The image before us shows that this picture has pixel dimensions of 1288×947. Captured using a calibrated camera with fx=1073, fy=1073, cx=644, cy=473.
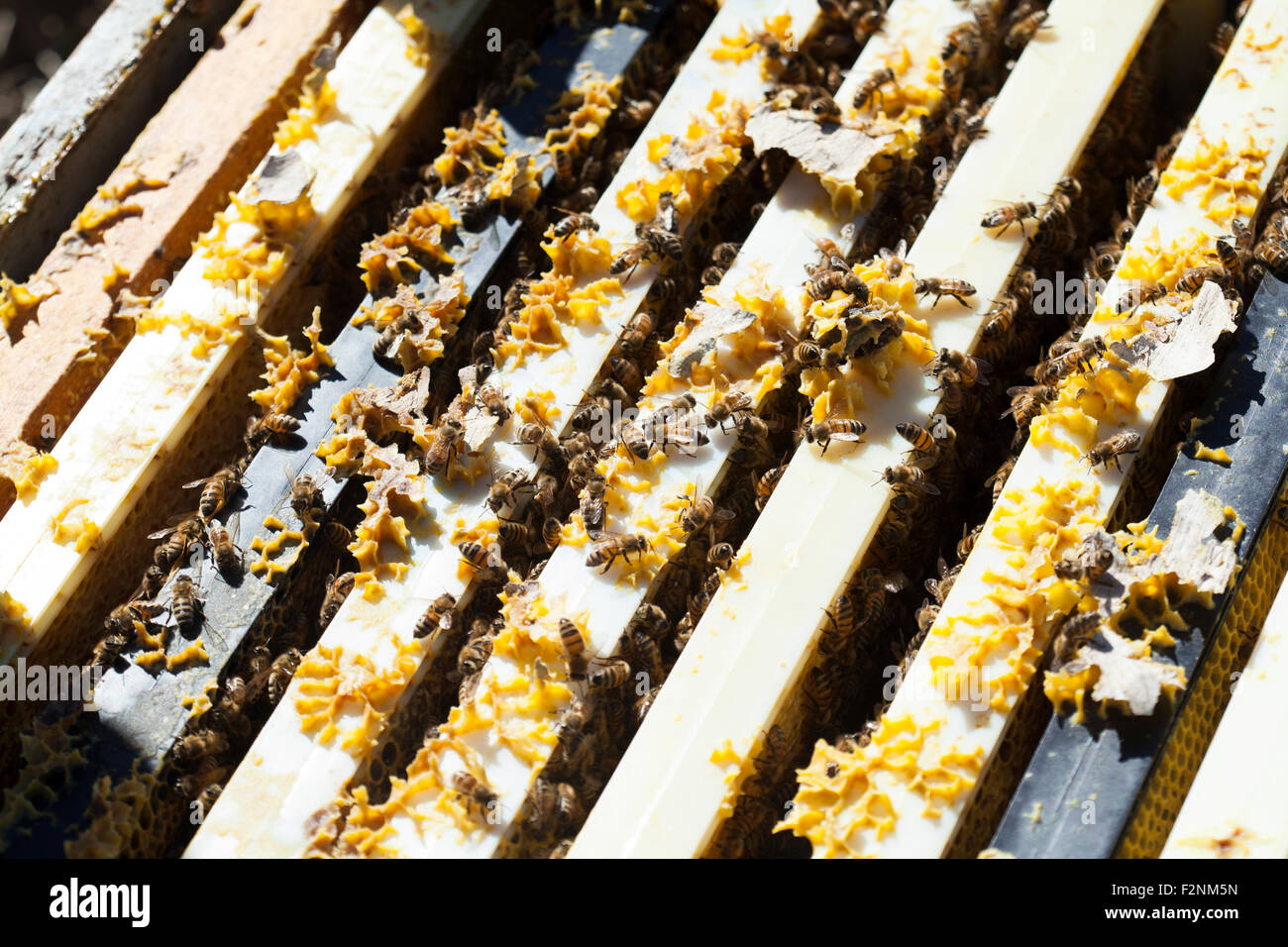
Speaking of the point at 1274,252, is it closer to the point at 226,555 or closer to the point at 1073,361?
the point at 1073,361

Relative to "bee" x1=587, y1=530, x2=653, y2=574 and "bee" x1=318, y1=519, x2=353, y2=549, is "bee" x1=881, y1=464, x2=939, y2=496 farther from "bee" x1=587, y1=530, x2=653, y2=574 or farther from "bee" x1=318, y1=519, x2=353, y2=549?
"bee" x1=318, y1=519, x2=353, y2=549

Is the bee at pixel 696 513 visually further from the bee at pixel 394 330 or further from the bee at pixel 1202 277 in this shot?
the bee at pixel 1202 277

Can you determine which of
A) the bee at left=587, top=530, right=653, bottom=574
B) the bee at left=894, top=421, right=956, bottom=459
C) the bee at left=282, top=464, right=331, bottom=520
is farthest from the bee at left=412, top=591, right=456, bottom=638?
the bee at left=894, top=421, right=956, bottom=459

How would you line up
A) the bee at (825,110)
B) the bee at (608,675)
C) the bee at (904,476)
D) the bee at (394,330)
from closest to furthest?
1. the bee at (608,675)
2. the bee at (904,476)
3. the bee at (394,330)
4. the bee at (825,110)

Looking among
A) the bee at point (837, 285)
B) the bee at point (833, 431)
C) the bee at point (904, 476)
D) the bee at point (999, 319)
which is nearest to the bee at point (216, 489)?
the bee at point (833, 431)

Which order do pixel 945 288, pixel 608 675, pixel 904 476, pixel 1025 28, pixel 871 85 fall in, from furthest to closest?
pixel 1025 28 < pixel 871 85 < pixel 945 288 < pixel 904 476 < pixel 608 675

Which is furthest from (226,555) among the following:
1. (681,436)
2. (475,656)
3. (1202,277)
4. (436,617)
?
(1202,277)

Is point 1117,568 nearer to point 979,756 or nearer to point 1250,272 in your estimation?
point 979,756
